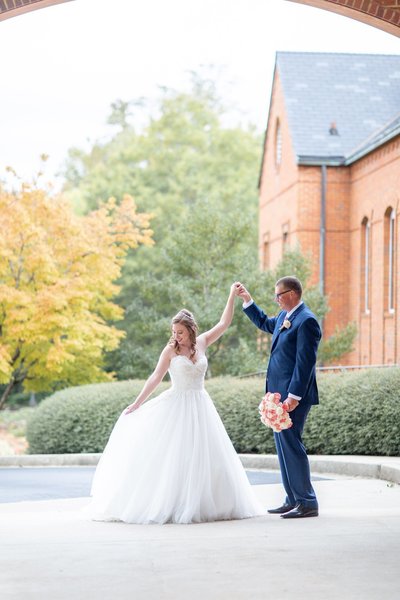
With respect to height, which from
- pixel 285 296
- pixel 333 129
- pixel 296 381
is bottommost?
pixel 296 381

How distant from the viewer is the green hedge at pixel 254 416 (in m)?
14.8

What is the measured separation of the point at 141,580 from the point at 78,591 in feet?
1.38

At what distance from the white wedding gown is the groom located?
50cm

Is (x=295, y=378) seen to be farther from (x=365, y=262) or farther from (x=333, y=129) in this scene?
(x=333, y=129)

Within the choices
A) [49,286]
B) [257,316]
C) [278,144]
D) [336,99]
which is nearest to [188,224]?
[49,286]

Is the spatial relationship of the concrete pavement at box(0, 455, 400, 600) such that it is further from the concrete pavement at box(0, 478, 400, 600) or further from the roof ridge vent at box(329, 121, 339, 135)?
the roof ridge vent at box(329, 121, 339, 135)

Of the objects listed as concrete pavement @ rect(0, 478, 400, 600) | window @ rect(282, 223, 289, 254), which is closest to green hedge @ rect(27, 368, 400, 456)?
concrete pavement @ rect(0, 478, 400, 600)

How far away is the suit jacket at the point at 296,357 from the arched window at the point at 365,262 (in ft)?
69.1

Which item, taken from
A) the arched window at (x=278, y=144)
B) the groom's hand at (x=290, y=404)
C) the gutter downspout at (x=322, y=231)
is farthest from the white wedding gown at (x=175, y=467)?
the arched window at (x=278, y=144)

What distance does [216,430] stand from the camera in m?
9.12

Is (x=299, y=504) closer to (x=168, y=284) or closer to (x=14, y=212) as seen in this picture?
(x=14, y=212)

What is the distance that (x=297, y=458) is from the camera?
340 inches

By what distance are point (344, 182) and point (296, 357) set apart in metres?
22.8

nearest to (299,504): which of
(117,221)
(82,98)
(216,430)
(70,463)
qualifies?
(216,430)
